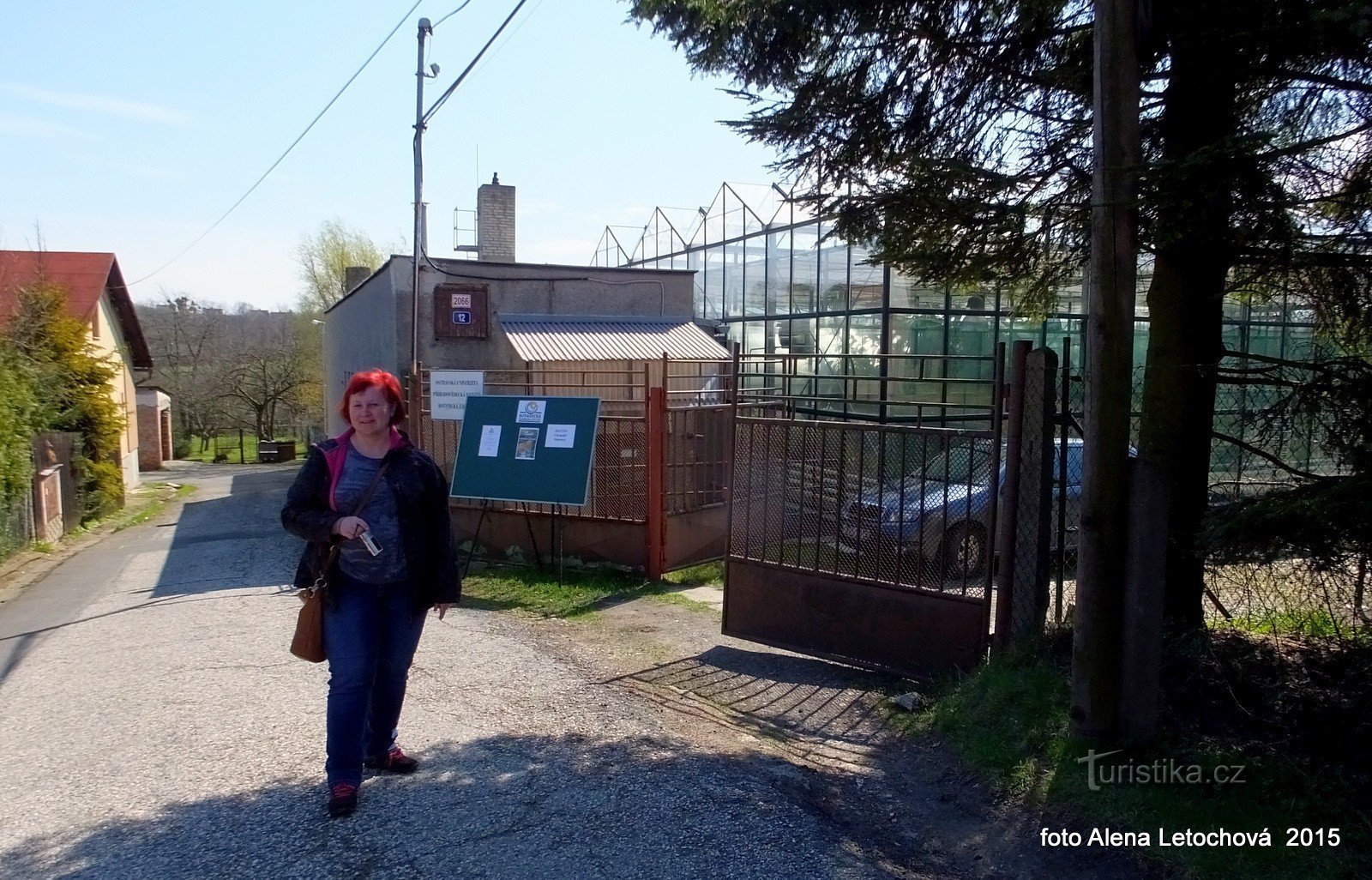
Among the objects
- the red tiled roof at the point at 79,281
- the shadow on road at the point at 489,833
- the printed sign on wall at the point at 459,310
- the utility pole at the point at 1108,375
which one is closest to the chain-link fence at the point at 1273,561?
the utility pole at the point at 1108,375

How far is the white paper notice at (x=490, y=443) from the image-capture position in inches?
386

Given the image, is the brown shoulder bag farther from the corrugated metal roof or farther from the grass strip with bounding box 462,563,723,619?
the corrugated metal roof

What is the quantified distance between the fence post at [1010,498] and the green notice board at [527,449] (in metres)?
4.47

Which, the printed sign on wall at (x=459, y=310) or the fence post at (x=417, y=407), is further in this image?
the printed sign on wall at (x=459, y=310)

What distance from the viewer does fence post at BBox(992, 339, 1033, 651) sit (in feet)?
18.1

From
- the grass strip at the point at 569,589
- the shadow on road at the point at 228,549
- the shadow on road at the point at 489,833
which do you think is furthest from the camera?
the shadow on road at the point at 228,549

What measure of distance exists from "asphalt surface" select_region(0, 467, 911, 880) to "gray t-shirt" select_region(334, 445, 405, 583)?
38.6 inches

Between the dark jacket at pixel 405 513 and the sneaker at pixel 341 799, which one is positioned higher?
the dark jacket at pixel 405 513

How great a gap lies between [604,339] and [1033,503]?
935 cm

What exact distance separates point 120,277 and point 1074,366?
2420 cm

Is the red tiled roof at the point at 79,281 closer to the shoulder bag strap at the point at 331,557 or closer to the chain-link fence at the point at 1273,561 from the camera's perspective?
the shoulder bag strap at the point at 331,557

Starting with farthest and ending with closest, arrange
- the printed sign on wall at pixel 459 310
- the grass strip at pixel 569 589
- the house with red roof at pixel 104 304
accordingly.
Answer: the house with red roof at pixel 104 304, the printed sign on wall at pixel 459 310, the grass strip at pixel 569 589

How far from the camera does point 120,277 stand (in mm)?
27203

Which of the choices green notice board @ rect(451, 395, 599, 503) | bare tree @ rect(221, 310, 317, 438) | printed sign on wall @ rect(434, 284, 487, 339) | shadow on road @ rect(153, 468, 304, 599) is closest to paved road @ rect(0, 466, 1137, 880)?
green notice board @ rect(451, 395, 599, 503)
